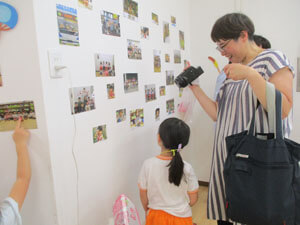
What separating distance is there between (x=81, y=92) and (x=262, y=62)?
81 cm

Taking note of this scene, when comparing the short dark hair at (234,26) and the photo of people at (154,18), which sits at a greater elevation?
the photo of people at (154,18)

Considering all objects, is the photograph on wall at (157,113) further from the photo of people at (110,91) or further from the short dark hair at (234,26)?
the short dark hair at (234,26)

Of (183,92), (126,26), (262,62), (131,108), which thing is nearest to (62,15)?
(126,26)

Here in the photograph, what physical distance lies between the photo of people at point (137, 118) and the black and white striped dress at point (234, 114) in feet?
1.77

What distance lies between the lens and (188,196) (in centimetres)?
137

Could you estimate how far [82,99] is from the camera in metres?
1.14

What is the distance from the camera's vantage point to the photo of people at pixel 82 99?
1.09 meters

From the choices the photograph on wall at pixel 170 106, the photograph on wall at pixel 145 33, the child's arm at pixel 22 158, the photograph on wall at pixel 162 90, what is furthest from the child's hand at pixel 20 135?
the photograph on wall at pixel 170 106

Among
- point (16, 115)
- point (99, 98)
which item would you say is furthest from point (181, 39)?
point (16, 115)

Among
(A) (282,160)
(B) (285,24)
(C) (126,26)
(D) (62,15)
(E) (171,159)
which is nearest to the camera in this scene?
(A) (282,160)

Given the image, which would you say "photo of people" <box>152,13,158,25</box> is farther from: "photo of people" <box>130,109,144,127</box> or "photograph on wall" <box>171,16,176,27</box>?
"photo of people" <box>130,109,144,127</box>

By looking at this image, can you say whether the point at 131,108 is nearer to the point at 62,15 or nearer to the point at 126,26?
the point at 126,26

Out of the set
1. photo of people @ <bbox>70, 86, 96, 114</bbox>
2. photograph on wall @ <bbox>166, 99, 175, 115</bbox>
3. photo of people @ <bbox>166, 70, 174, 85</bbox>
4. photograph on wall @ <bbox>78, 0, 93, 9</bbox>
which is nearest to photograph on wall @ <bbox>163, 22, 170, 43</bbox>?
photo of people @ <bbox>166, 70, 174, 85</bbox>


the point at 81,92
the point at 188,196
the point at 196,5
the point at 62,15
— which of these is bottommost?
the point at 188,196
